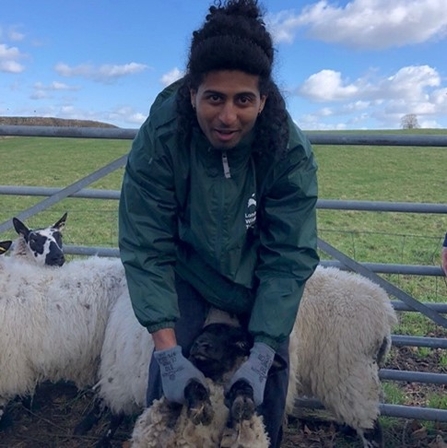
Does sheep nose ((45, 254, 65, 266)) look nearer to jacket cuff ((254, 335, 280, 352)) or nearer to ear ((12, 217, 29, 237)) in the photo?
ear ((12, 217, 29, 237))

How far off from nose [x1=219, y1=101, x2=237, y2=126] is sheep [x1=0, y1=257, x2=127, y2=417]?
6.55 ft

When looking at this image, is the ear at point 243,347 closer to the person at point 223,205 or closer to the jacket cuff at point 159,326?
the person at point 223,205

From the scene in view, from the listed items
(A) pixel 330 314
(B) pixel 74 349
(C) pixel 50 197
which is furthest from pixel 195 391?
(C) pixel 50 197

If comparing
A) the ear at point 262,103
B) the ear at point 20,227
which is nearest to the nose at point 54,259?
the ear at point 20,227

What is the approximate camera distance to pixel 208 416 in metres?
2.14

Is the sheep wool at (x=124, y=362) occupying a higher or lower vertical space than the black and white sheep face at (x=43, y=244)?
lower

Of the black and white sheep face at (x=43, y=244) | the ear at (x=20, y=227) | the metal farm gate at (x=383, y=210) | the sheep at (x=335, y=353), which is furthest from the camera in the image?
the black and white sheep face at (x=43, y=244)

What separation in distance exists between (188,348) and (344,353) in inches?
57.3

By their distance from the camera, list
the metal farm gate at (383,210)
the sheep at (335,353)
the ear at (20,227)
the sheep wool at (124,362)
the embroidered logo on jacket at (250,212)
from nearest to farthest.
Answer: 1. the embroidered logo on jacket at (250,212)
2. the sheep wool at (124,362)
3. the sheep at (335,353)
4. the metal farm gate at (383,210)
5. the ear at (20,227)

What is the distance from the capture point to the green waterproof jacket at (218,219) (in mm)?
2434

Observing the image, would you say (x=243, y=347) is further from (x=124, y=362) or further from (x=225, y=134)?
(x=124, y=362)

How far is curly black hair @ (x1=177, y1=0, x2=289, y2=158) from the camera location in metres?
2.25

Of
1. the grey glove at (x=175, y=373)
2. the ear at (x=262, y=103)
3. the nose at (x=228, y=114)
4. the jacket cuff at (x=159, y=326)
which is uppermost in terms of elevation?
the ear at (x=262, y=103)

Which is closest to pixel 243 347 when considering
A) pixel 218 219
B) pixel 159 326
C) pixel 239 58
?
pixel 159 326
